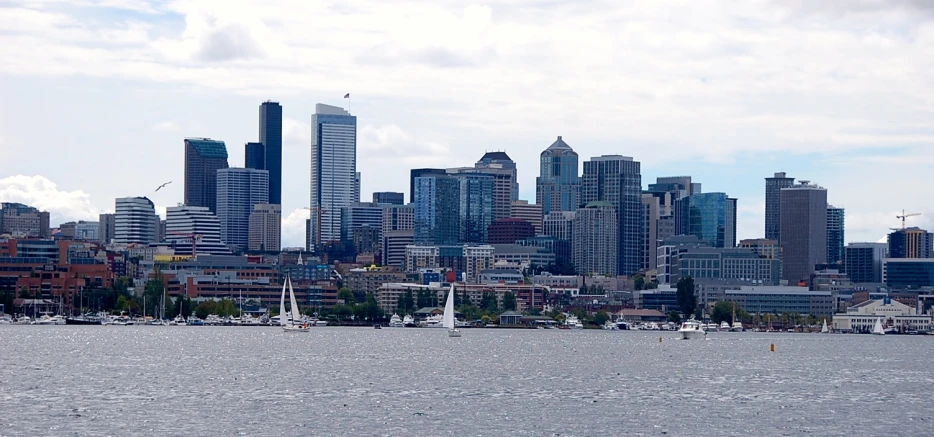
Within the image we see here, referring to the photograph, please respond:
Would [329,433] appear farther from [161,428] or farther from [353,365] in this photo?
[353,365]

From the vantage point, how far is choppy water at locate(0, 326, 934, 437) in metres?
85.8

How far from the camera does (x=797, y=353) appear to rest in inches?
7682

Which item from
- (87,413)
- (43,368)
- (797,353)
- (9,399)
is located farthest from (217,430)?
(797,353)

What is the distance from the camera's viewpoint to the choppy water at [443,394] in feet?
281

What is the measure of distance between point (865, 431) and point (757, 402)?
1625 cm

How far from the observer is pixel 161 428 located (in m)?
81.9

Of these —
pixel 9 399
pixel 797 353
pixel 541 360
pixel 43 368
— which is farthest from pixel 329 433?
pixel 797 353

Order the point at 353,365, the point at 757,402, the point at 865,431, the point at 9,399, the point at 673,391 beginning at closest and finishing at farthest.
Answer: the point at 865,431 < the point at 9,399 < the point at 757,402 < the point at 673,391 < the point at 353,365

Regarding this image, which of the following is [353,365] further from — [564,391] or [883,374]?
[883,374]

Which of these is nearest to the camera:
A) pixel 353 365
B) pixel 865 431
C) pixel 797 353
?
pixel 865 431

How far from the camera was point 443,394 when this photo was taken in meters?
105

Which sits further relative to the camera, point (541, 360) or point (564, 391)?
point (541, 360)

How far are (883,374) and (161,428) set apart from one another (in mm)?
79093

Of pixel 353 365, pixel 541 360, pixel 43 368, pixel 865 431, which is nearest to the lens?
pixel 865 431
